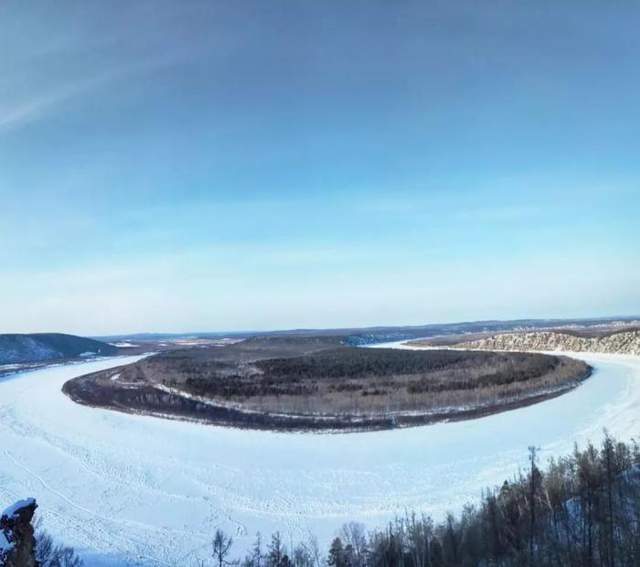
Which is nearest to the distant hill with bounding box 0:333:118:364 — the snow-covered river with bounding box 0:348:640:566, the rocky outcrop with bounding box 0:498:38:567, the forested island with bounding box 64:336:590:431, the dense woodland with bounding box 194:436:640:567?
the forested island with bounding box 64:336:590:431

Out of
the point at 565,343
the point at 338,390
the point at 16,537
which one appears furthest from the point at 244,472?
the point at 565,343

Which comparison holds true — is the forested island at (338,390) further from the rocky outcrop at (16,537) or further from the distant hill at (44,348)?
the distant hill at (44,348)

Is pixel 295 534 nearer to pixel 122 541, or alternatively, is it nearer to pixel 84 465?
pixel 122 541

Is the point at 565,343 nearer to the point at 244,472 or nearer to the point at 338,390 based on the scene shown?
the point at 338,390

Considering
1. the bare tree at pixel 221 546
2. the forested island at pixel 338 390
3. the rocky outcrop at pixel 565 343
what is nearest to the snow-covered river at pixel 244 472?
the bare tree at pixel 221 546

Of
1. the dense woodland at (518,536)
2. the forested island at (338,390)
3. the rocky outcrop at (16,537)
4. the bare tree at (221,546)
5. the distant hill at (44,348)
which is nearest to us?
the rocky outcrop at (16,537)

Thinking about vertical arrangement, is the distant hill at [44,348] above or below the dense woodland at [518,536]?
above

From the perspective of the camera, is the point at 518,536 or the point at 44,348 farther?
the point at 44,348
